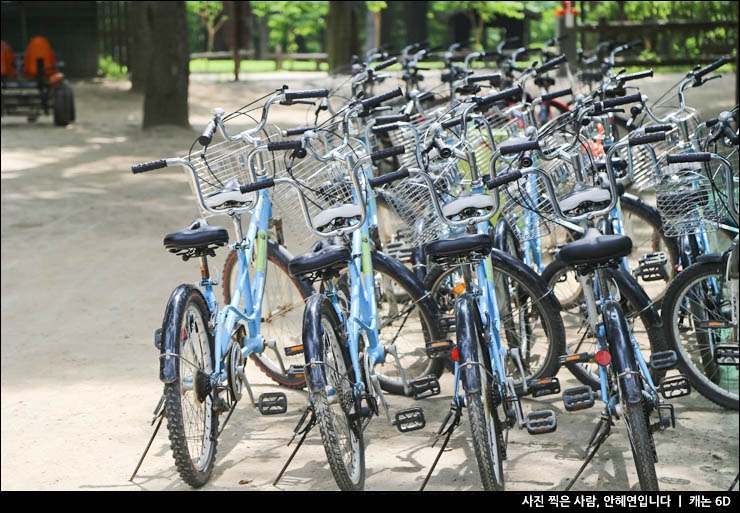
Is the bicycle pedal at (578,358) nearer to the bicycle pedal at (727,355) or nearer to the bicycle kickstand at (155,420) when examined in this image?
the bicycle pedal at (727,355)

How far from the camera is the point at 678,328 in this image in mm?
4566

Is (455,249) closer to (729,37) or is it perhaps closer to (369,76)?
(369,76)

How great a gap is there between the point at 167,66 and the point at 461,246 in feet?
35.8

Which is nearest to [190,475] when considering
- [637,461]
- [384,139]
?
[637,461]

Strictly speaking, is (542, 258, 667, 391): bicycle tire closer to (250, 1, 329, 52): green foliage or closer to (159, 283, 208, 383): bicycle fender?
(159, 283, 208, 383): bicycle fender

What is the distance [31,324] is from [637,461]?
4.31 meters

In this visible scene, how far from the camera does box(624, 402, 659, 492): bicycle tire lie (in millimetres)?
3398

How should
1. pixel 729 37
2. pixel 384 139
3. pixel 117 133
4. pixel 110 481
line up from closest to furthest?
pixel 110 481 → pixel 384 139 → pixel 117 133 → pixel 729 37

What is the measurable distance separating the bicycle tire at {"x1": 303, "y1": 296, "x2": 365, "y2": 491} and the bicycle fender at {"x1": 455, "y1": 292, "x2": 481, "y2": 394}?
1.60 feet

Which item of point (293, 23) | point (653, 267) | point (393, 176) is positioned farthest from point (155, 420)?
point (293, 23)

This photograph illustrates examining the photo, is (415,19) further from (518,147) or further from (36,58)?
(518,147)

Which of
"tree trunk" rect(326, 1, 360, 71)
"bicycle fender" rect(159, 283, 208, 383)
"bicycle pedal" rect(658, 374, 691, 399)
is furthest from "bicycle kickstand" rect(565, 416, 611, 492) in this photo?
"tree trunk" rect(326, 1, 360, 71)

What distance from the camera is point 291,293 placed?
16.7 ft

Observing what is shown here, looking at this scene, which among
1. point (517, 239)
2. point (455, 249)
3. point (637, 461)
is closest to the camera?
point (637, 461)
